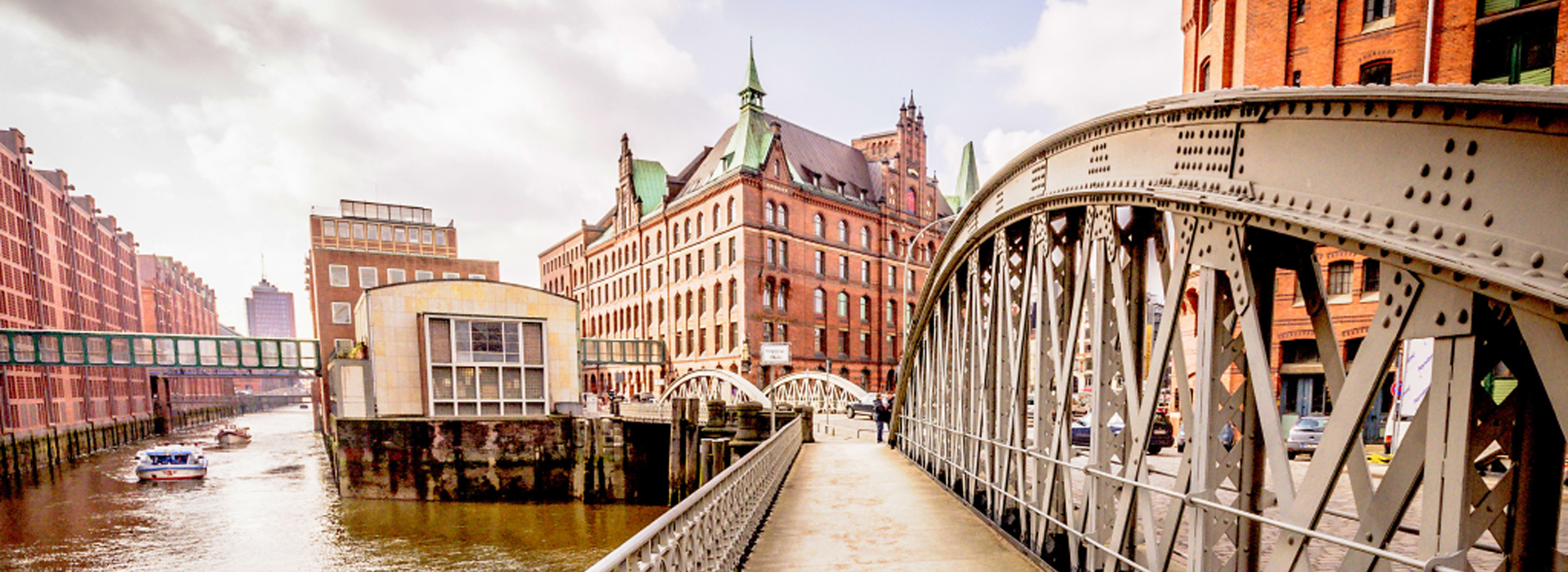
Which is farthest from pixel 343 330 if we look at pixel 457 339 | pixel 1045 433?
pixel 1045 433

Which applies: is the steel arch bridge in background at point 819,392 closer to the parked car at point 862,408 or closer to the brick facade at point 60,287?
the parked car at point 862,408

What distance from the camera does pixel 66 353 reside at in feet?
133

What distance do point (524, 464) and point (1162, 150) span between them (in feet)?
96.4

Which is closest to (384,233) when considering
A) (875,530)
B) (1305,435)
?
(875,530)

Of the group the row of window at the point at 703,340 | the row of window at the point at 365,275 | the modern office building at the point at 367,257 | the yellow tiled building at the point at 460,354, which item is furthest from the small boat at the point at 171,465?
the row of window at the point at 703,340

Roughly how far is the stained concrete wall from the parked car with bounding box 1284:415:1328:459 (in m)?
22.7

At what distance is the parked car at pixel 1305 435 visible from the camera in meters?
16.0

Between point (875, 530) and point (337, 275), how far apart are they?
198 feet

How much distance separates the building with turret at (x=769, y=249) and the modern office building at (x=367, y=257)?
14916 millimetres

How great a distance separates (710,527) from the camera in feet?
20.6

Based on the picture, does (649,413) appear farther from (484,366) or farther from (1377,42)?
(1377,42)

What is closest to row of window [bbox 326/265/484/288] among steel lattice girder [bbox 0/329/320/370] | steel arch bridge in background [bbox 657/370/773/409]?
steel lattice girder [bbox 0/329/320/370]

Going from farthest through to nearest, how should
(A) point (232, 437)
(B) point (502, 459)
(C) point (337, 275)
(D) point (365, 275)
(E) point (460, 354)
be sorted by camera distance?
1. (A) point (232, 437)
2. (D) point (365, 275)
3. (C) point (337, 275)
4. (E) point (460, 354)
5. (B) point (502, 459)

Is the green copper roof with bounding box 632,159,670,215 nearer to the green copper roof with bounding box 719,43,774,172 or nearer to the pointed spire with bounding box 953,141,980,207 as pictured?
the green copper roof with bounding box 719,43,774,172
